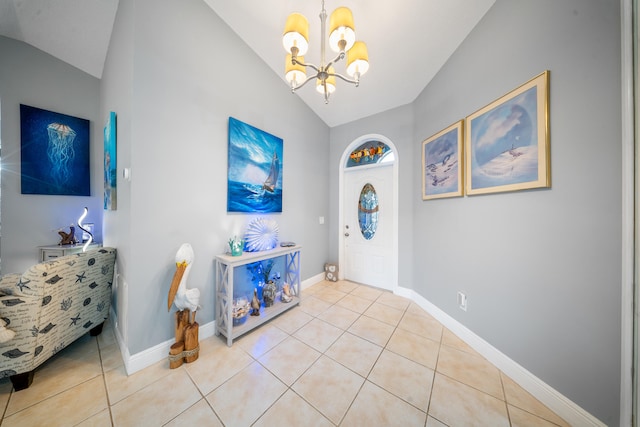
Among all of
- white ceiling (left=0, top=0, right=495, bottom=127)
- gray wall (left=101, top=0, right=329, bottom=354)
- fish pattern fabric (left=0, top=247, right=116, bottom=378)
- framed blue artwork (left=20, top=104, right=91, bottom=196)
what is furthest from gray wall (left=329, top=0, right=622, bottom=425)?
framed blue artwork (left=20, top=104, right=91, bottom=196)

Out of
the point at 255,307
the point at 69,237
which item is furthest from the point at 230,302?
the point at 69,237

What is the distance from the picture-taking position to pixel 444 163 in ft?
6.63

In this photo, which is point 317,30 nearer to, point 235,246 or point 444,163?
A: point 444,163

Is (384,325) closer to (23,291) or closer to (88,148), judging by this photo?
(23,291)

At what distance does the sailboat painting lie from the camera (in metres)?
1.97

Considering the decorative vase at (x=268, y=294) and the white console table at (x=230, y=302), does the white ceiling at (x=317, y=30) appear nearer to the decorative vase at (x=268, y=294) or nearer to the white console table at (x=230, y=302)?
the white console table at (x=230, y=302)

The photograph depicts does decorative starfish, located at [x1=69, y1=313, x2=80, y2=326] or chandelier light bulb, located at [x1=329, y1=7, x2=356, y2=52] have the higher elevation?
chandelier light bulb, located at [x1=329, y1=7, x2=356, y2=52]

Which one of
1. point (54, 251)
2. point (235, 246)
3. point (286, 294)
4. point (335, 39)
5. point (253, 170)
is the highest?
point (335, 39)

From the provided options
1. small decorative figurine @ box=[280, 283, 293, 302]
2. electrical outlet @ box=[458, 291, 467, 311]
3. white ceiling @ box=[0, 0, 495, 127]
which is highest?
white ceiling @ box=[0, 0, 495, 127]

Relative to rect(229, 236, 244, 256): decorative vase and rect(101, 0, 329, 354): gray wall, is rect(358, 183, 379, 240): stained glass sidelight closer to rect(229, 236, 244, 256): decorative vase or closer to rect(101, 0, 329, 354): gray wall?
rect(101, 0, 329, 354): gray wall

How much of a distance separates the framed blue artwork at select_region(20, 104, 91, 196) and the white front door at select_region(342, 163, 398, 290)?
12.8ft

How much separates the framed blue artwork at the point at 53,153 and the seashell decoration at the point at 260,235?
2.74 meters

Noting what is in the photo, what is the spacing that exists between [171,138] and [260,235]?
1.16 m

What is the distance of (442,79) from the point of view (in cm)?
206
